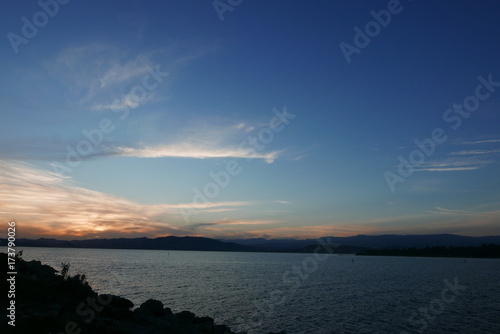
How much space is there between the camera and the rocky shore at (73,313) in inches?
730

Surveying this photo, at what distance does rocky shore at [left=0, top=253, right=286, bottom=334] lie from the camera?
18.5 meters

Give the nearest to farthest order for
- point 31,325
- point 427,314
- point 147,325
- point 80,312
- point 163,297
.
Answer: point 31,325 → point 80,312 → point 147,325 → point 427,314 → point 163,297

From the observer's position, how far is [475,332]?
3744cm

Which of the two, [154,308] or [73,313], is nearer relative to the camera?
[73,313]

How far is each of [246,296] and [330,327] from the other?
81.1ft

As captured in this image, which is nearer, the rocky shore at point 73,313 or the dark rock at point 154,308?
the rocky shore at point 73,313

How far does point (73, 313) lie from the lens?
22328 millimetres

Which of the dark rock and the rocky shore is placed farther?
the dark rock

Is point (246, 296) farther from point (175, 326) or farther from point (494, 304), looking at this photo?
point (494, 304)

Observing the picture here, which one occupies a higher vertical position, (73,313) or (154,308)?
(73,313)

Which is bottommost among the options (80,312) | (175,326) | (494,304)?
(494,304)

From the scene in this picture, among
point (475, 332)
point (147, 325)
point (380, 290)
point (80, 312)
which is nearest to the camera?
point (80, 312)

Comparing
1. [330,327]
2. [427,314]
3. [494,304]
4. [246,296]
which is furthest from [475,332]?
[246,296]

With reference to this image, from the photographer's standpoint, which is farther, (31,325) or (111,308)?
(111,308)
